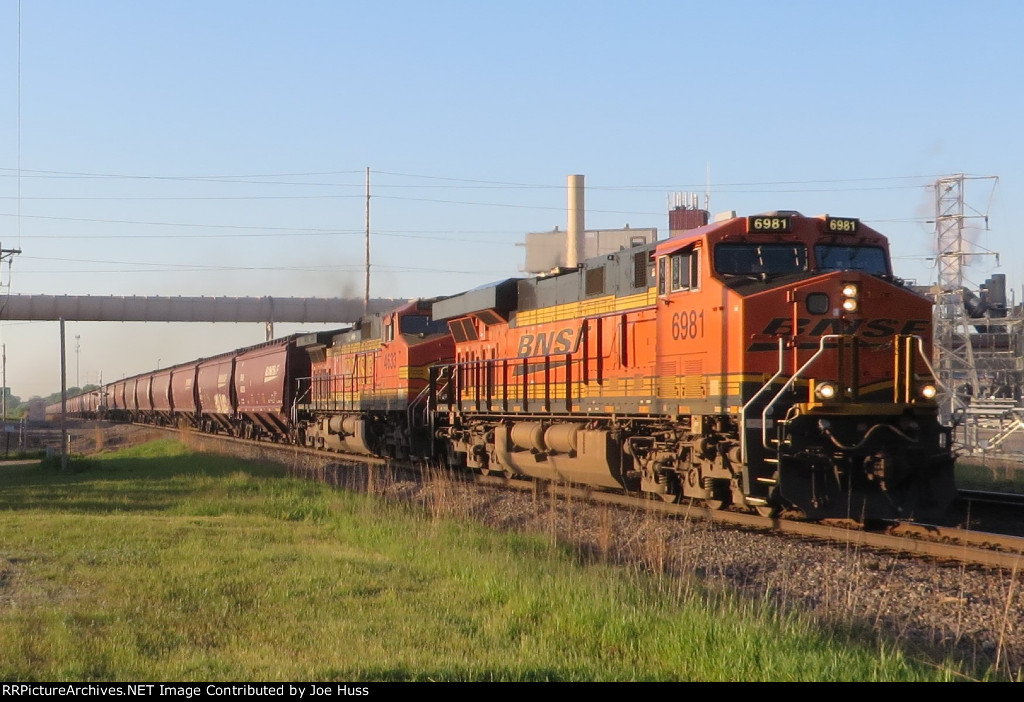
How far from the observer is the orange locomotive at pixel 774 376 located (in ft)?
39.9

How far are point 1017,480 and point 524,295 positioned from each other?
9.47 metres

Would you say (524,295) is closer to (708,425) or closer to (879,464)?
(708,425)

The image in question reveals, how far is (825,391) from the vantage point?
12055 mm

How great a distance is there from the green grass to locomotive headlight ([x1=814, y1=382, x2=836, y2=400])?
A: 357 centimetres

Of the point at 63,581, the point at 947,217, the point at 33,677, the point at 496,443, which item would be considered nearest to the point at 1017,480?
the point at 496,443

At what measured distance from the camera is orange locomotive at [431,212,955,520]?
12.1 metres

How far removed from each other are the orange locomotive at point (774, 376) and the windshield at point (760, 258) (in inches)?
0.6

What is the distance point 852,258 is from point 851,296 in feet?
3.65

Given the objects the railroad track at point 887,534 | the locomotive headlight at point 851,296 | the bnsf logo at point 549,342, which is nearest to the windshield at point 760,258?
the locomotive headlight at point 851,296

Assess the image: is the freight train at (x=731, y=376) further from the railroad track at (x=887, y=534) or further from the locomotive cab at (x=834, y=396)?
the railroad track at (x=887, y=534)

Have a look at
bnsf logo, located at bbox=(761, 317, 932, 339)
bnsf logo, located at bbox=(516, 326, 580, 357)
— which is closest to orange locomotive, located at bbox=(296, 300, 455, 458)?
bnsf logo, located at bbox=(516, 326, 580, 357)

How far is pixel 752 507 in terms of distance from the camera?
1362 centimetres

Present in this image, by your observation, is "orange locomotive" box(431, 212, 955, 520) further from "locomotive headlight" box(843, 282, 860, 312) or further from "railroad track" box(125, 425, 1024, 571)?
"railroad track" box(125, 425, 1024, 571)

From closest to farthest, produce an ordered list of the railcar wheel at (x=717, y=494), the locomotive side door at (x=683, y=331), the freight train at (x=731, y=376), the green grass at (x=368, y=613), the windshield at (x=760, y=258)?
the green grass at (x=368, y=613) < the freight train at (x=731, y=376) < the windshield at (x=760, y=258) < the locomotive side door at (x=683, y=331) < the railcar wheel at (x=717, y=494)
